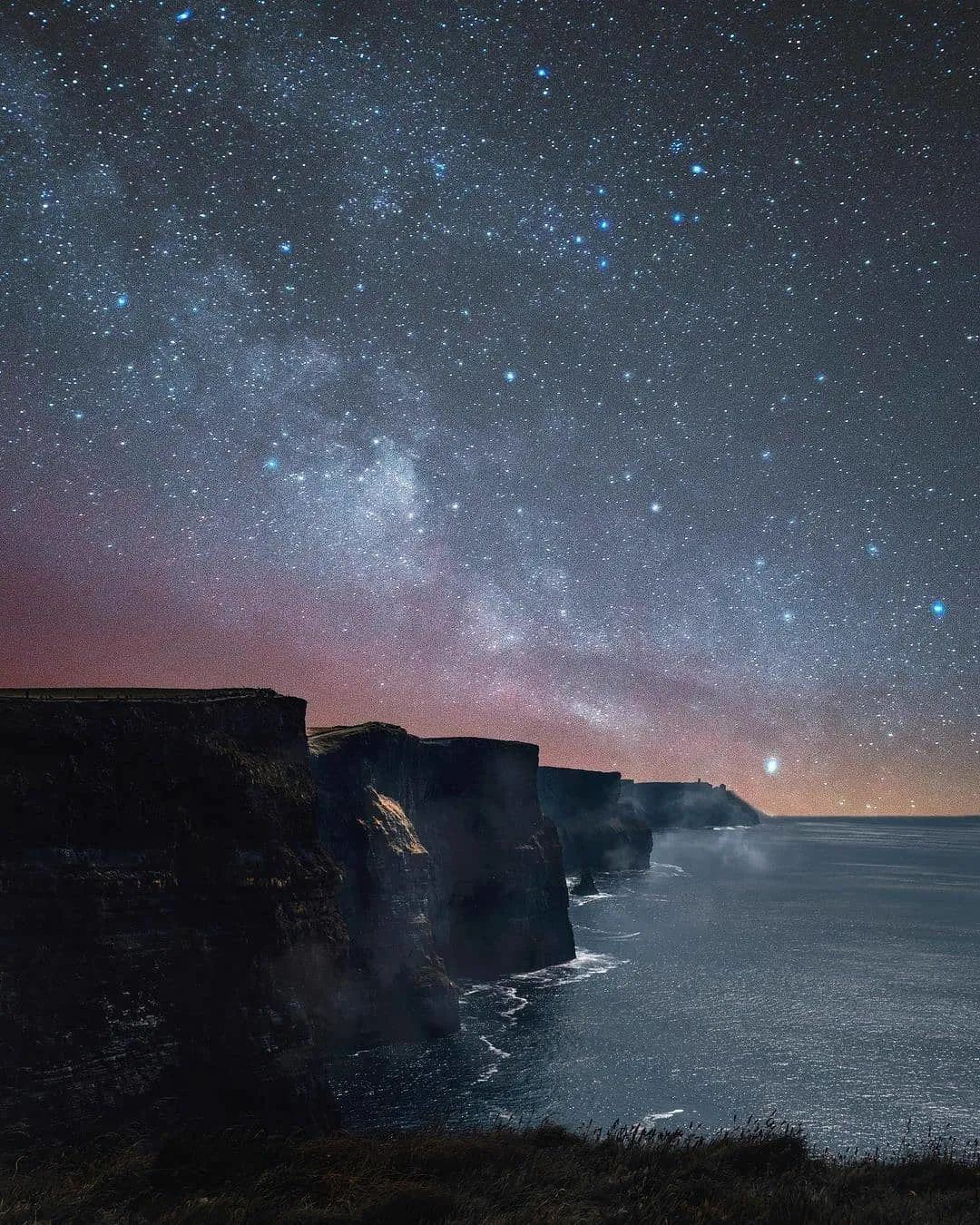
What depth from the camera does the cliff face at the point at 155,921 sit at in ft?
76.2

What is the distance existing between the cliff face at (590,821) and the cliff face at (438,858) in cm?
6723

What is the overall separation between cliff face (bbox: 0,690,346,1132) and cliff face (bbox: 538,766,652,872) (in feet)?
360

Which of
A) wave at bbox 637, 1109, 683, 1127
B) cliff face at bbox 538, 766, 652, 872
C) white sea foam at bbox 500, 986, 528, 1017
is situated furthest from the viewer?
cliff face at bbox 538, 766, 652, 872

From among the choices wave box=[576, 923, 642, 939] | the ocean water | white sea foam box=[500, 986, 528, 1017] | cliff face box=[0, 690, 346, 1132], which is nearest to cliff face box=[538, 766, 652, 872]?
wave box=[576, 923, 642, 939]

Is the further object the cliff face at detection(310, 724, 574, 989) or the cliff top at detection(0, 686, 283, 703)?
the cliff face at detection(310, 724, 574, 989)

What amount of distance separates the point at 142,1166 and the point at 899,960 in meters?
77.2

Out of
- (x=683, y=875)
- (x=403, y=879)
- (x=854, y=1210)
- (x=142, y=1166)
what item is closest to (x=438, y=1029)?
(x=403, y=879)

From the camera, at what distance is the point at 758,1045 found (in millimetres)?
47750

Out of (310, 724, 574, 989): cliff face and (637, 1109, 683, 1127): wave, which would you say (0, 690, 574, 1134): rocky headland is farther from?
(637, 1109, 683, 1127): wave

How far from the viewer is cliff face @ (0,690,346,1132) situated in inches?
915

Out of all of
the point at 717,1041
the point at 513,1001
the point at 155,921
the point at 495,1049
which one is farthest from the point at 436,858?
the point at 155,921

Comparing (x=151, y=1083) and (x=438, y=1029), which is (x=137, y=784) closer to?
(x=151, y=1083)

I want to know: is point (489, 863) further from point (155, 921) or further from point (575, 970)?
point (155, 921)

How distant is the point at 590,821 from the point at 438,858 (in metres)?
93.1
